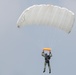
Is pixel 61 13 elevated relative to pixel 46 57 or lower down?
elevated

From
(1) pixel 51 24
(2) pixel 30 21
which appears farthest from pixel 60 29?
(2) pixel 30 21

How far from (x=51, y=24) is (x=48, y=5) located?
206 cm

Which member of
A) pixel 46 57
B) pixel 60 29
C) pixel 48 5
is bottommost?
pixel 46 57

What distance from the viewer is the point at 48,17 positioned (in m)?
32.2

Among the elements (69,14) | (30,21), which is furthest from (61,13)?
(30,21)

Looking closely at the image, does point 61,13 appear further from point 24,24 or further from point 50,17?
point 24,24

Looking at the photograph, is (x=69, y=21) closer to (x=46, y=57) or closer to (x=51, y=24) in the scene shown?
(x=51, y=24)

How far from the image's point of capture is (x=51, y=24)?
106 feet

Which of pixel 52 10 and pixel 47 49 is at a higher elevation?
pixel 52 10

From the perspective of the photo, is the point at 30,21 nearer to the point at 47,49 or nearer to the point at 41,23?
the point at 41,23

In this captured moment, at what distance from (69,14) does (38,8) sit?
321 centimetres

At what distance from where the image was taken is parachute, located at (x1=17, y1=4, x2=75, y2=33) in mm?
31484

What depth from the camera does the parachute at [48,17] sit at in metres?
31.5

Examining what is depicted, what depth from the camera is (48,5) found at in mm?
31734
